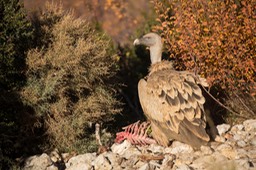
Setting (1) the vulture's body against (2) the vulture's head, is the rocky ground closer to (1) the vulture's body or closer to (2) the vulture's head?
(1) the vulture's body

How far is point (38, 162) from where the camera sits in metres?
6.62

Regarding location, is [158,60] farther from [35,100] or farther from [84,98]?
[35,100]

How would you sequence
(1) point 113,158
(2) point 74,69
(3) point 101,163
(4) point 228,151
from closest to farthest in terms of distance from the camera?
(4) point 228,151 < (3) point 101,163 < (1) point 113,158 < (2) point 74,69

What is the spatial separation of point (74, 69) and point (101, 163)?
1.84m

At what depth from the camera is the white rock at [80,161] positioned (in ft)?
21.2

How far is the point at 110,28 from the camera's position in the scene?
20.2 m

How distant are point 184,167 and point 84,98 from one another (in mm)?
2680

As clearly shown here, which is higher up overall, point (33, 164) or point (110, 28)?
point (110, 28)

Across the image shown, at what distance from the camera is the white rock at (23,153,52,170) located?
6566mm

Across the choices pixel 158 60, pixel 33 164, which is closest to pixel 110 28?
pixel 158 60

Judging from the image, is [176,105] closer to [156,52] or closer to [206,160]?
[206,160]

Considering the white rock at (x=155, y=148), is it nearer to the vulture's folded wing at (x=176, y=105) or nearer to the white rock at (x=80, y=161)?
the vulture's folded wing at (x=176, y=105)

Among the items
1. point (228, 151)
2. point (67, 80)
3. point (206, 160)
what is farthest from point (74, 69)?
point (228, 151)

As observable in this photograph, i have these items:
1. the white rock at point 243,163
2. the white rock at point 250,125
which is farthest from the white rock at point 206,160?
the white rock at point 250,125
